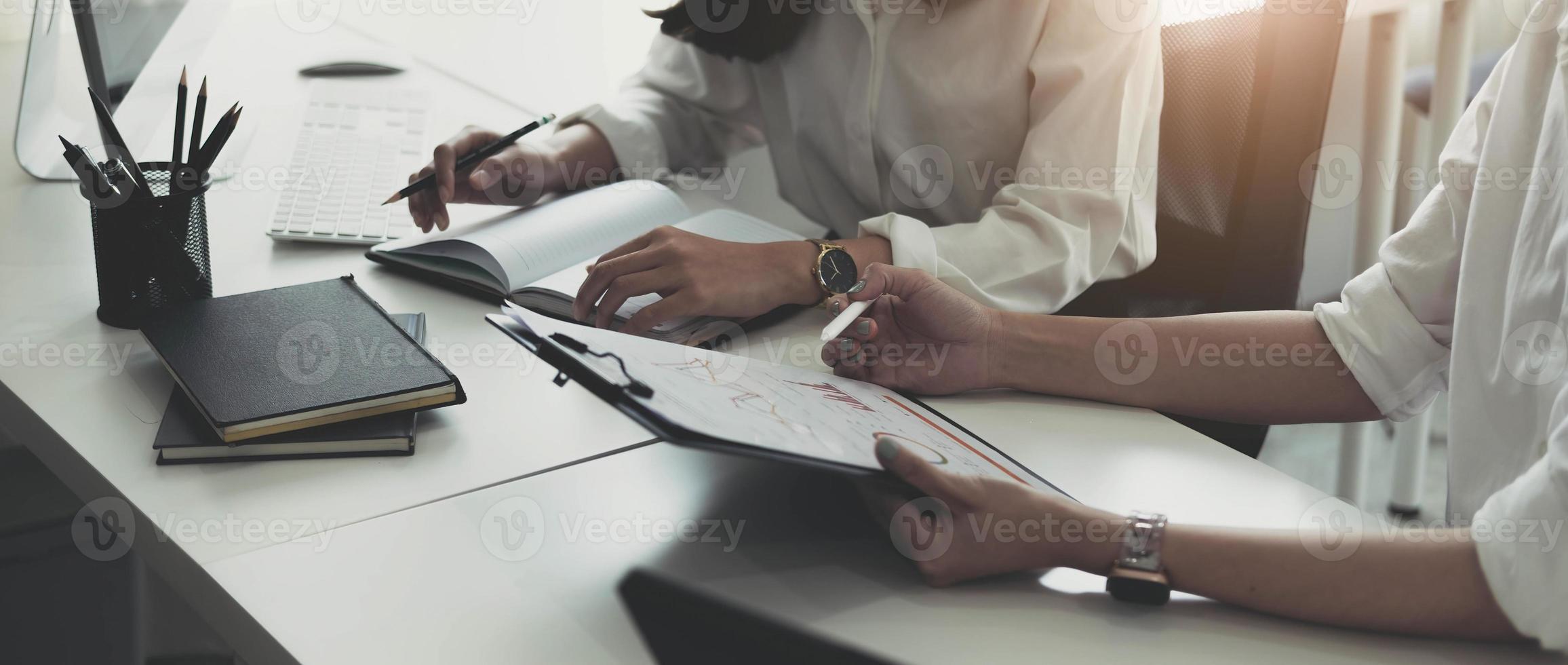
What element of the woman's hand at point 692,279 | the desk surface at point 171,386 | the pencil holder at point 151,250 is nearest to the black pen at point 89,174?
the pencil holder at point 151,250

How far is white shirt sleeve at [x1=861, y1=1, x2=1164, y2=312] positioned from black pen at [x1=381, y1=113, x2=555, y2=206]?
0.37 meters

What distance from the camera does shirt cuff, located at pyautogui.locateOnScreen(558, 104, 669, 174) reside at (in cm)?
137

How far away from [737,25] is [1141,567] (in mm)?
882

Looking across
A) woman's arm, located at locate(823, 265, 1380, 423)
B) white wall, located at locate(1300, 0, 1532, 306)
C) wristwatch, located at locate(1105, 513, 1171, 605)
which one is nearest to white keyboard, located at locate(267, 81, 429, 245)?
woman's arm, located at locate(823, 265, 1380, 423)

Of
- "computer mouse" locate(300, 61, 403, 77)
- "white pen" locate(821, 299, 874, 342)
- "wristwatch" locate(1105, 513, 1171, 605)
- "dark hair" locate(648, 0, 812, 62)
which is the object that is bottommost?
"wristwatch" locate(1105, 513, 1171, 605)

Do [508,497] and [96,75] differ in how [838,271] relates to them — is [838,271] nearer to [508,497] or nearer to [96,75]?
[508,497]

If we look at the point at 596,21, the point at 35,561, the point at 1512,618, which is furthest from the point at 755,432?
the point at 596,21

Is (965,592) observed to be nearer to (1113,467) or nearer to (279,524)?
(1113,467)

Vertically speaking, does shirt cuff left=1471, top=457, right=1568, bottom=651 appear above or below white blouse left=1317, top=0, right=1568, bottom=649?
below

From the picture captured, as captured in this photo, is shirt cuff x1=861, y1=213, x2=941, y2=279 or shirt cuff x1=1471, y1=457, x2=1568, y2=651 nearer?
shirt cuff x1=1471, y1=457, x2=1568, y2=651

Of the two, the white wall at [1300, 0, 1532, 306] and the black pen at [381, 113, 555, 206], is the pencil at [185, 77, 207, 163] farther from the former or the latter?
the white wall at [1300, 0, 1532, 306]

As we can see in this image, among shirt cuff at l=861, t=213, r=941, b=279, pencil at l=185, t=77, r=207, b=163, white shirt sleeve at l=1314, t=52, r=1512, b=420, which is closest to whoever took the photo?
white shirt sleeve at l=1314, t=52, r=1512, b=420

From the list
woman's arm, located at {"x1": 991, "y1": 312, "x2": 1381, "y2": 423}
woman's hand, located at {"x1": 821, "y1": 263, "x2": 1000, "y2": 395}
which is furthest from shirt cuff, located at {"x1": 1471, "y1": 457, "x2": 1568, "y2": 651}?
woman's hand, located at {"x1": 821, "y1": 263, "x2": 1000, "y2": 395}

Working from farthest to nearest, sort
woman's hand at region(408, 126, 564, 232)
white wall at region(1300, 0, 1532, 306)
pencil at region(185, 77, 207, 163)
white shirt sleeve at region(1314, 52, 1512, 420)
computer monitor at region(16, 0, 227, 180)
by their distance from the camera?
white wall at region(1300, 0, 1532, 306), computer monitor at region(16, 0, 227, 180), woman's hand at region(408, 126, 564, 232), pencil at region(185, 77, 207, 163), white shirt sleeve at region(1314, 52, 1512, 420)
